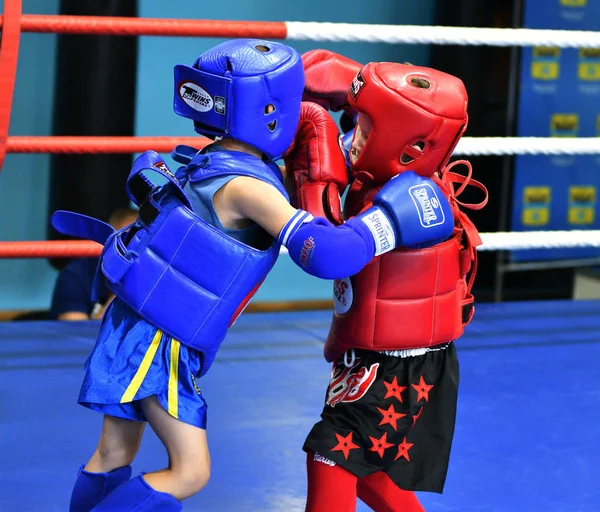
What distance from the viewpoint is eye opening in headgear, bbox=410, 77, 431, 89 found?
145 centimetres

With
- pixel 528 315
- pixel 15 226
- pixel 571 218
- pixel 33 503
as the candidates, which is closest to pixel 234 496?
pixel 33 503

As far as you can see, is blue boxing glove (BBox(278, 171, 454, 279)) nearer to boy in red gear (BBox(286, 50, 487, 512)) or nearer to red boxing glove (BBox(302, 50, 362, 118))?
boy in red gear (BBox(286, 50, 487, 512))

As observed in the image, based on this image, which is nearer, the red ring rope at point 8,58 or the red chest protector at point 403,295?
the red chest protector at point 403,295

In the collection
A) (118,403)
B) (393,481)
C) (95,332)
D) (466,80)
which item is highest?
(466,80)

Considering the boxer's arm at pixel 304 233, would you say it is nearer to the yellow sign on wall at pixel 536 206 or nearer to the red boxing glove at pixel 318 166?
the red boxing glove at pixel 318 166

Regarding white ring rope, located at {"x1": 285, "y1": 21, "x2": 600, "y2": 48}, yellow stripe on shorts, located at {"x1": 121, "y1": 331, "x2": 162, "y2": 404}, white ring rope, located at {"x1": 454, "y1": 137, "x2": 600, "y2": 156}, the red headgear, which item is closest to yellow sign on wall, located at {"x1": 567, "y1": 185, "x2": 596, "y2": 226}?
white ring rope, located at {"x1": 454, "y1": 137, "x2": 600, "y2": 156}

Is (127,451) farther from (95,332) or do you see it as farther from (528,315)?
(528,315)

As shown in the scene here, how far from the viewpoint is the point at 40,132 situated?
364cm

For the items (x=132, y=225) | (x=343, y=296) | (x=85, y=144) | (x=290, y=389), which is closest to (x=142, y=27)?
(x=85, y=144)

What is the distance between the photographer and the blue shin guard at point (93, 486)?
4.96ft

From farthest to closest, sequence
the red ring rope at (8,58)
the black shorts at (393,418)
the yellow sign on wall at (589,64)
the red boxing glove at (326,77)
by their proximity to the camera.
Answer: the yellow sign on wall at (589,64)
the red ring rope at (8,58)
the red boxing glove at (326,77)
the black shorts at (393,418)

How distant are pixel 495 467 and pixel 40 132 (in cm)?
228

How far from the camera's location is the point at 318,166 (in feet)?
4.88

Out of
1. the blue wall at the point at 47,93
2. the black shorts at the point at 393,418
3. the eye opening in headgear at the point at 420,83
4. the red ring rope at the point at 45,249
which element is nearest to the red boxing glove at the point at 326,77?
the eye opening in headgear at the point at 420,83
